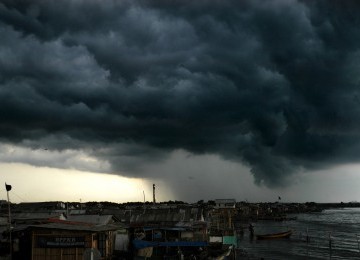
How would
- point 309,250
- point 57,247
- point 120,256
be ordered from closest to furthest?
1. point 57,247
2. point 120,256
3. point 309,250

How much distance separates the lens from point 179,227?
1935 inches

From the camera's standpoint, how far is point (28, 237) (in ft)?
112

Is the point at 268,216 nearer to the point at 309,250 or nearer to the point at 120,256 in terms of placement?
the point at 309,250

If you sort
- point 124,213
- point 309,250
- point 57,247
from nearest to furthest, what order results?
point 57,247, point 124,213, point 309,250

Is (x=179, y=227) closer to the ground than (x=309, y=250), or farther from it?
farther from it

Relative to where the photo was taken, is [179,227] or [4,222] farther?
[179,227]

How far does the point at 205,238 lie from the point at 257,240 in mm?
47370

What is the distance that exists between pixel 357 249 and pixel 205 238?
44120 millimetres

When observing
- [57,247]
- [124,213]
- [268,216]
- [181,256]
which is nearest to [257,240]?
[124,213]

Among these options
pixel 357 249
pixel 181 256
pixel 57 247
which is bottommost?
pixel 357 249

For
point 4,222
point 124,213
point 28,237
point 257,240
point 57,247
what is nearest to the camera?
point 57,247

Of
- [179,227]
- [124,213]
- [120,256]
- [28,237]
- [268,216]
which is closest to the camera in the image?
[28,237]

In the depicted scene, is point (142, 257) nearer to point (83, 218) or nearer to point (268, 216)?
point (83, 218)

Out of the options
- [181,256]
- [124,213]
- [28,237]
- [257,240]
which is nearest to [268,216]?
[257,240]
